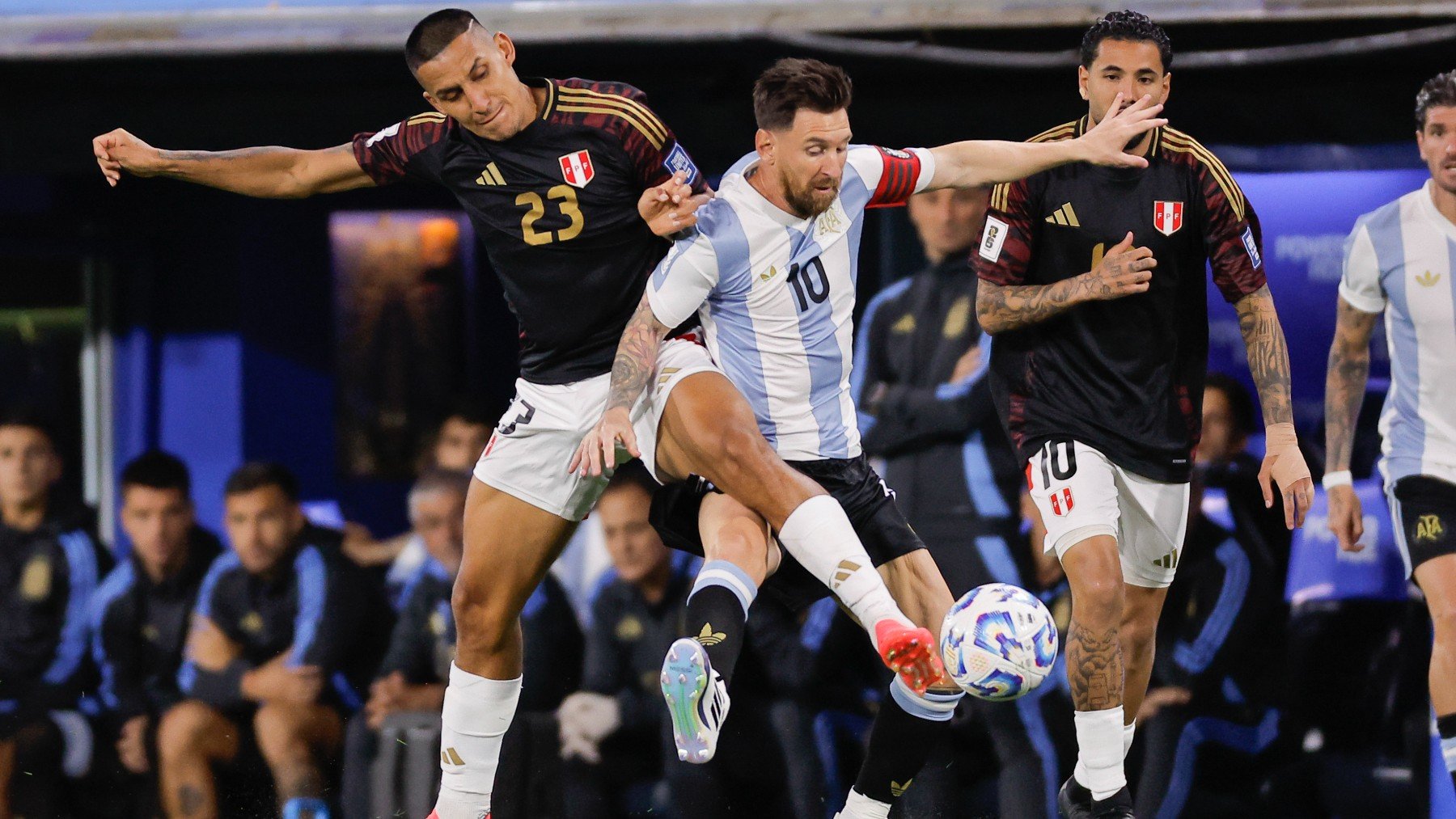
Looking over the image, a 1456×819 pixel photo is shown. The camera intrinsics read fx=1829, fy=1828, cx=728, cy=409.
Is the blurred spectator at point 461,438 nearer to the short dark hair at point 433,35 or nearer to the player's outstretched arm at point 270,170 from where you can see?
the player's outstretched arm at point 270,170

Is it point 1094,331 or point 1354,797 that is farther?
point 1354,797

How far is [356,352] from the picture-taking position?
7434 millimetres

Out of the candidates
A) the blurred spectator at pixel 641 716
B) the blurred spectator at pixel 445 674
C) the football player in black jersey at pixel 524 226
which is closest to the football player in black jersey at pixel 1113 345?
the football player in black jersey at pixel 524 226

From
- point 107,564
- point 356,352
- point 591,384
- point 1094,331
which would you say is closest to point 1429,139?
point 1094,331

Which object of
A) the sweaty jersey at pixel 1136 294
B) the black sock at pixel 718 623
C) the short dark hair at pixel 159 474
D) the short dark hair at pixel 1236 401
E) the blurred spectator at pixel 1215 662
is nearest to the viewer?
the black sock at pixel 718 623

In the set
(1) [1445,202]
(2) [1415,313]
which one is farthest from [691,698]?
(1) [1445,202]

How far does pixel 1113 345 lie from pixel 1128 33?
2.93 feet

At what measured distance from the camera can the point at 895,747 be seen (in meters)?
5.14

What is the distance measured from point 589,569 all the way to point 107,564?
2005 millimetres

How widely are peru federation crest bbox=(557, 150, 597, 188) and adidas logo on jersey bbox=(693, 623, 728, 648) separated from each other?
1338 mm

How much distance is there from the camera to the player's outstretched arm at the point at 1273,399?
201 inches

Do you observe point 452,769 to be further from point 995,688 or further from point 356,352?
point 356,352

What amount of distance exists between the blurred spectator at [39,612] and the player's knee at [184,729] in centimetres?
33

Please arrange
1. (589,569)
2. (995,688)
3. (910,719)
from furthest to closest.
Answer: (589,569)
(910,719)
(995,688)
